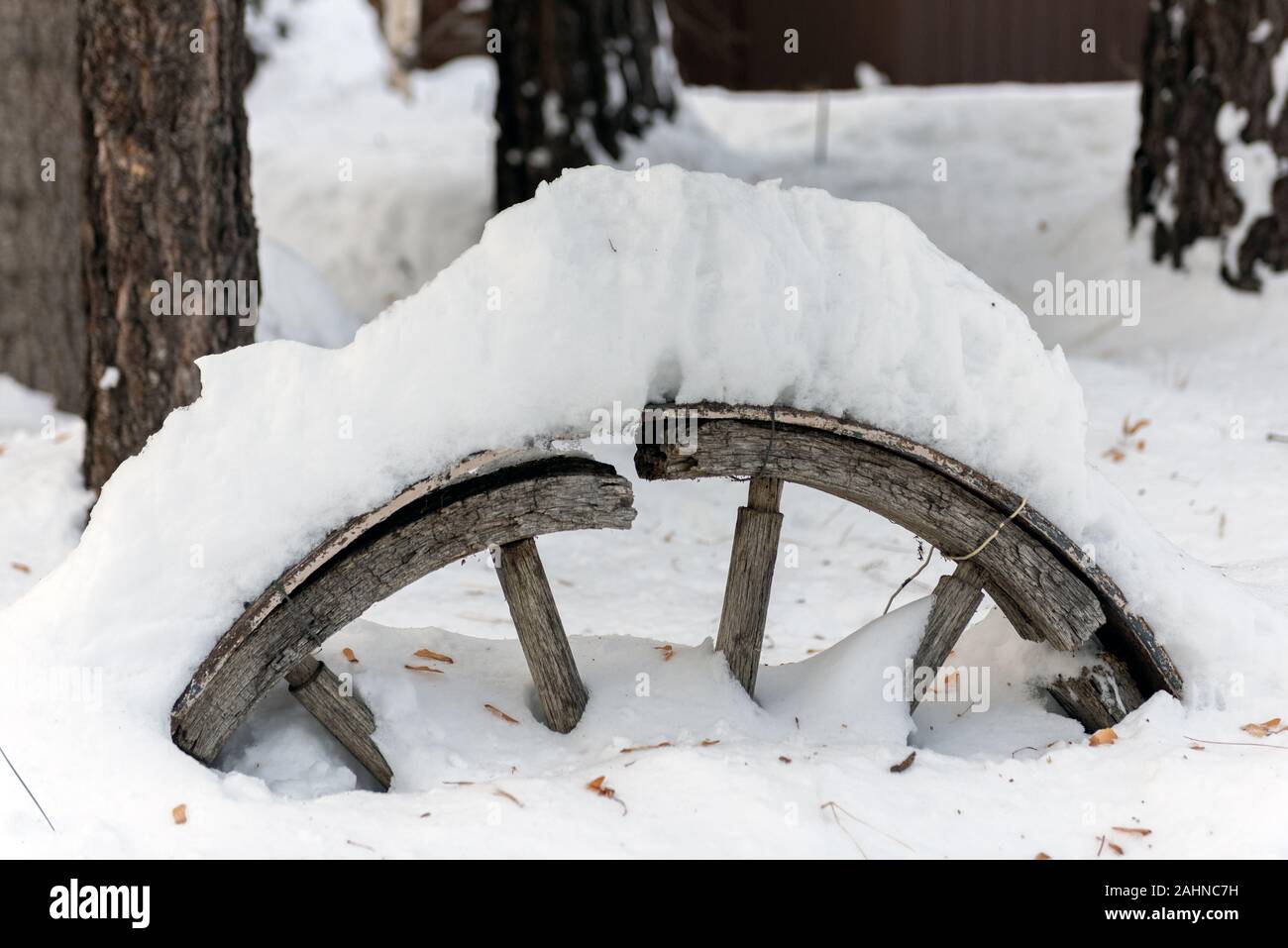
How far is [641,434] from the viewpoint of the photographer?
2533mm

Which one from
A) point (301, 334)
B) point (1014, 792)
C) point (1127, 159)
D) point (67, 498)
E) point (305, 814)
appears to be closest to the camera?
point (305, 814)

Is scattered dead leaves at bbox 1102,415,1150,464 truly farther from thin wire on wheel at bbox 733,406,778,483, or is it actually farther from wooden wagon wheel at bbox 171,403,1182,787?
thin wire on wheel at bbox 733,406,778,483

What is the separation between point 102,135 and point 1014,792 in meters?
2.91

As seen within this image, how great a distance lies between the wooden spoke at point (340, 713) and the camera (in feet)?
8.58

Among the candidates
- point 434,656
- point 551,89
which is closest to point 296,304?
point 551,89

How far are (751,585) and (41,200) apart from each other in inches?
147

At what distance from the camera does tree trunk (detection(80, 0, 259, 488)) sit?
12.3ft

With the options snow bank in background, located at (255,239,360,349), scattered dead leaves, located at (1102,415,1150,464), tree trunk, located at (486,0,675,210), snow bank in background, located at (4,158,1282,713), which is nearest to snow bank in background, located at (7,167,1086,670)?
snow bank in background, located at (4,158,1282,713)

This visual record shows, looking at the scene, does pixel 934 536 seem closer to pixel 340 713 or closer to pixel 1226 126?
pixel 340 713

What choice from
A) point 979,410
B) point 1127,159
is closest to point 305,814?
point 979,410

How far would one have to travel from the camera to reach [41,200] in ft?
17.4

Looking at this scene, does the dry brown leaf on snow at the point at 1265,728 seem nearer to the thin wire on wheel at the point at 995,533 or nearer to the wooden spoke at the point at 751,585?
the thin wire on wheel at the point at 995,533

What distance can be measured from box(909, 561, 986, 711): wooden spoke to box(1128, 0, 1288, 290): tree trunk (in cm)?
296

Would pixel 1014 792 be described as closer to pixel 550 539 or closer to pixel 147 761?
pixel 147 761
